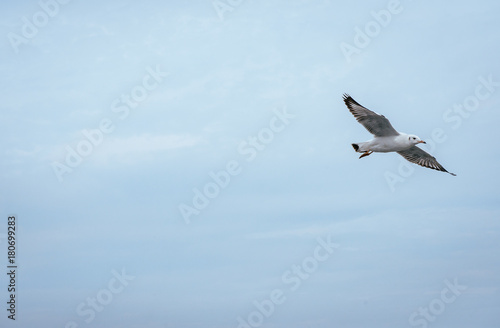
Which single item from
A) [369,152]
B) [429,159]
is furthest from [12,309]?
[429,159]

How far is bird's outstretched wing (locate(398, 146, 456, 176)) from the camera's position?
34750 mm

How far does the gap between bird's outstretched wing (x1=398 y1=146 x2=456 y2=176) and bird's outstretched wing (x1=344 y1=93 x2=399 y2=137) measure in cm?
281

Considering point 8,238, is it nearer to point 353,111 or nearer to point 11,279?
point 11,279

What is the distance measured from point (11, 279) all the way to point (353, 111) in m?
19.1

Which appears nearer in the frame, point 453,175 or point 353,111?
point 353,111

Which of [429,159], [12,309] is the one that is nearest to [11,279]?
[12,309]

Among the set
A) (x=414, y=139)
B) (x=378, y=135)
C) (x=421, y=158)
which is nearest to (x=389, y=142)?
(x=378, y=135)

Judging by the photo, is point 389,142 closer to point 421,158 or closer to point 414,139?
point 414,139

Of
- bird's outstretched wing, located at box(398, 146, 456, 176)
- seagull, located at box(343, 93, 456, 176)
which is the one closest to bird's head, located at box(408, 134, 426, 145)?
seagull, located at box(343, 93, 456, 176)

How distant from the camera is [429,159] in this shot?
35.3m

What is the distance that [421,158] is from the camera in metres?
Answer: 35.4

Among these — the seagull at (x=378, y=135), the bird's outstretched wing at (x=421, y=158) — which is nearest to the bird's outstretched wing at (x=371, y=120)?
the seagull at (x=378, y=135)

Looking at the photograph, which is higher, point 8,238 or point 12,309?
point 8,238

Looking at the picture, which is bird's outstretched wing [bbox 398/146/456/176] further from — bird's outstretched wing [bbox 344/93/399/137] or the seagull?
bird's outstretched wing [bbox 344/93/399/137]
